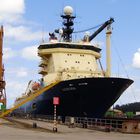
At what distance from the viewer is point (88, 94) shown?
144 feet

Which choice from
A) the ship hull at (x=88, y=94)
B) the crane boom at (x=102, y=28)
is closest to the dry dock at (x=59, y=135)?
the ship hull at (x=88, y=94)

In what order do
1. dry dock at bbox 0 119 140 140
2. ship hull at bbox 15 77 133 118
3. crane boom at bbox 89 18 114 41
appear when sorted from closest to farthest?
1. dry dock at bbox 0 119 140 140
2. ship hull at bbox 15 77 133 118
3. crane boom at bbox 89 18 114 41

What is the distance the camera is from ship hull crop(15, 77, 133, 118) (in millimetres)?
43594

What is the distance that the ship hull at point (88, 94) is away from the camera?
43.6 m

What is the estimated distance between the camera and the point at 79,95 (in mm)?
44344

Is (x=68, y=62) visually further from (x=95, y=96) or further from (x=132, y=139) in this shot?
(x=132, y=139)

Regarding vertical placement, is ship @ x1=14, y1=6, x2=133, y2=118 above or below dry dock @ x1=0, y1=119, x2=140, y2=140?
above

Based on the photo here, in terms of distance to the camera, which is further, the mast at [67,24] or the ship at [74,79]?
the mast at [67,24]

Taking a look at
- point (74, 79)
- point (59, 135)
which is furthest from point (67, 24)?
point (59, 135)

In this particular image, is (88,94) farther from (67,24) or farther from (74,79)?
(67,24)

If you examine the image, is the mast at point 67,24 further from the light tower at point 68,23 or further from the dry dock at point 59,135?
the dry dock at point 59,135

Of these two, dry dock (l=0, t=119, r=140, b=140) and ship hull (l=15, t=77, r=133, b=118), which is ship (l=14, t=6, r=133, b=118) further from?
dry dock (l=0, t=119, r=140, b=140)

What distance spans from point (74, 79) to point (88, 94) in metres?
2.26

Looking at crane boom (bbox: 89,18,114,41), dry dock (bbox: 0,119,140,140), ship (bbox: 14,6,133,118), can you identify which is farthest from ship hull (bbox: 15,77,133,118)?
dry dock (bbox: 0,119,140,140)
